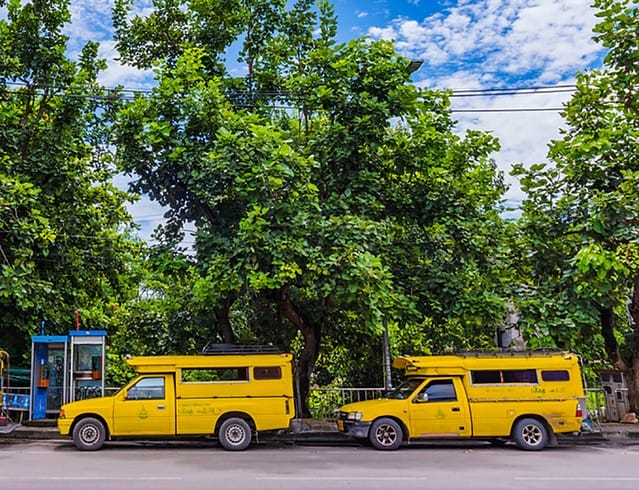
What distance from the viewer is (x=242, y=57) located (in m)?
18.4

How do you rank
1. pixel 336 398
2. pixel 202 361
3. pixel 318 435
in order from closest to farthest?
pixel 202 361 < pixel 318 435 < pixel 336 398

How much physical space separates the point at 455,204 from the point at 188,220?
288 inches

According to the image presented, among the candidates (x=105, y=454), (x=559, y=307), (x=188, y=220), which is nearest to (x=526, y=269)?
(x=559, y=307)

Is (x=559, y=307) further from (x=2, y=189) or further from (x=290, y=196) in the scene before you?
(x=2, y=189)

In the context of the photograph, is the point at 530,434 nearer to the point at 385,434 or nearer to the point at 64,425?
the point at 385,434

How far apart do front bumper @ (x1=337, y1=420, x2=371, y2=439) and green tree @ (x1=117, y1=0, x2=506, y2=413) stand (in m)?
2.22

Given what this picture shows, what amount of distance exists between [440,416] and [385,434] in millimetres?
1332

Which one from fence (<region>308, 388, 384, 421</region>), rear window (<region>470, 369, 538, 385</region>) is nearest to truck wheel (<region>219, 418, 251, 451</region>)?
fence (<region>308, 388, 384, 421</region>)

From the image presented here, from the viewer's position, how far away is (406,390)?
1360 centimetres

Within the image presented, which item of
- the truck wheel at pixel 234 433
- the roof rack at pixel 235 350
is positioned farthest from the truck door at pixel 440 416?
the truck wheel at pixel 234 433

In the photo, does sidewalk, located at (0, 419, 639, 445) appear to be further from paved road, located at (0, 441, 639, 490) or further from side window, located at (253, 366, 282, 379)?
side window, located at (253, 366, 282, 379)

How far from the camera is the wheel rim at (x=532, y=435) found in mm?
13055

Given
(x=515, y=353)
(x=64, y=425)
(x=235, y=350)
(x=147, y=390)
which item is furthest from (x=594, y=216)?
(x=64, y=425)

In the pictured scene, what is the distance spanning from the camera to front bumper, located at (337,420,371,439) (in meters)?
13.0
